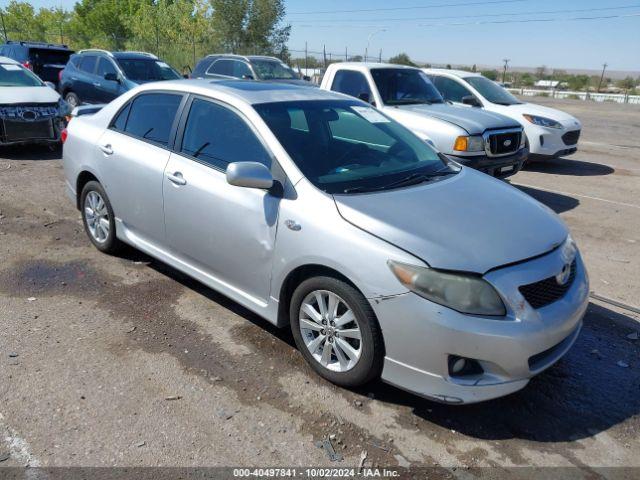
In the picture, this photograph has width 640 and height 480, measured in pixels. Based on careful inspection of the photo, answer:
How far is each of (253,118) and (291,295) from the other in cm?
125

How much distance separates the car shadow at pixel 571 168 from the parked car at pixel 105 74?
8148 millimetres

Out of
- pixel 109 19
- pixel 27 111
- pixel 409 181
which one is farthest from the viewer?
pixel 109 19

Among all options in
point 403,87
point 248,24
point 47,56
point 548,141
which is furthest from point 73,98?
point 248,24

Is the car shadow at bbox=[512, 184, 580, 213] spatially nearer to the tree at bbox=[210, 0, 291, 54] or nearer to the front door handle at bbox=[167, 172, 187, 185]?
the front door handle at bbox=[167, 172, 187, 185]

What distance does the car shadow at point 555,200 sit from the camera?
767 centimetres

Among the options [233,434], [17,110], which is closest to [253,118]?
[233,434]

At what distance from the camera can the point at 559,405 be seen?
3.28 m

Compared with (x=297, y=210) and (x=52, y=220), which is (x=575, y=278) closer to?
(x=297, y=210)

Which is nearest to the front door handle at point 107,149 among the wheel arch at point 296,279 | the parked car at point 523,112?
the wheel arch at point 296,279

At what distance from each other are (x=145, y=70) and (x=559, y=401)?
41.5ft

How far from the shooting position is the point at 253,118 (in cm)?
376

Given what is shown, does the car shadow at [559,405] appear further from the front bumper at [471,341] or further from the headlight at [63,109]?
the headlight at [63,109]

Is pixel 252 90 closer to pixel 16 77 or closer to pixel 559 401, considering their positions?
pixel 559 401

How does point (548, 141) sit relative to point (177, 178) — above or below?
below
